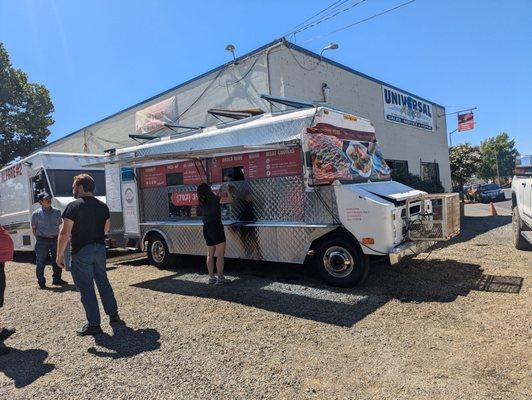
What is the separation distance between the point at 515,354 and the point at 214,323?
10.3 feet

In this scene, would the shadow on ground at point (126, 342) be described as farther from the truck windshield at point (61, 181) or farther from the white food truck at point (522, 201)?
the truck windshield at point (61, 181)

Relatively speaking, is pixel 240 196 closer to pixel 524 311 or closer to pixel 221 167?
pixel 221 167

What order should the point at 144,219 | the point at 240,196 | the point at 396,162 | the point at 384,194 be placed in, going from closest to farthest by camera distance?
1. the point at 384,194
2. the point at 240,196
3. the point at 144,219
4. the point at 396,162

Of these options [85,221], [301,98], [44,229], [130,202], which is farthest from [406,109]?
[85,221]

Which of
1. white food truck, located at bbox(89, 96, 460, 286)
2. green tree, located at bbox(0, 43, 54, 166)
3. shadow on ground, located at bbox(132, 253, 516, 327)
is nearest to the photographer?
shadow on ground, located at bbox(132, 253, 516, 327)

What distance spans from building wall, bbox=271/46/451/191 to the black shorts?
21.2ft

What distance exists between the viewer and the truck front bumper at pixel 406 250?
5.89 m

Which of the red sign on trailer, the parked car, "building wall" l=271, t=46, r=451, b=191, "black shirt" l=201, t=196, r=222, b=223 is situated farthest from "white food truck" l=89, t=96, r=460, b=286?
the parked car

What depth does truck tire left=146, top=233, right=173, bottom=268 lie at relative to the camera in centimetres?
880

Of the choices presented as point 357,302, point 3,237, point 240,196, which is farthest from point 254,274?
point 3,237

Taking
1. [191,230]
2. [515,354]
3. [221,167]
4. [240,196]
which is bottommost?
[515,354]

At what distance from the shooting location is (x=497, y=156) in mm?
77688

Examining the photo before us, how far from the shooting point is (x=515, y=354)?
152 inches

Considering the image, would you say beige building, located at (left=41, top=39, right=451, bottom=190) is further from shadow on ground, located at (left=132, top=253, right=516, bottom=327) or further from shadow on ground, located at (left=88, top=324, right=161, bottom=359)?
shadow on ground, located at (left=88, top=324, right=161, bottom=359)
